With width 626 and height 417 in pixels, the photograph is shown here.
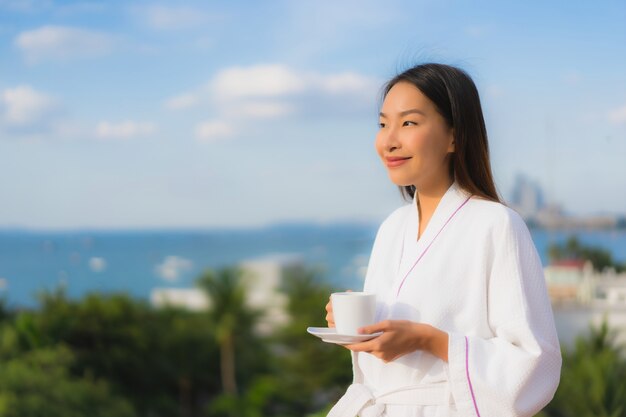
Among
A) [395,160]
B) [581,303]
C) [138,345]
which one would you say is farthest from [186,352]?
[395,160]

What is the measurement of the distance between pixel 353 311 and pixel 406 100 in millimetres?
451

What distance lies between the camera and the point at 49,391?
41.6 feet

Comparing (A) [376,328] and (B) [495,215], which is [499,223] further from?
(A) [376,328]

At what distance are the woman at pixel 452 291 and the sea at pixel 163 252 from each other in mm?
61627

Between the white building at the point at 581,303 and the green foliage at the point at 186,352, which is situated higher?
the green foliage at the point at 186,352

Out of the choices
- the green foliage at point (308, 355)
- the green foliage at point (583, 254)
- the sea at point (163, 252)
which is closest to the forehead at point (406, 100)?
the green foliage at point (308, 355)

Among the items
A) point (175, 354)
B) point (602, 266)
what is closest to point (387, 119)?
point (175, 354)

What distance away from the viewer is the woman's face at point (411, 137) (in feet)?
5.19

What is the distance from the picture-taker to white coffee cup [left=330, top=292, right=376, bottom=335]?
144cm

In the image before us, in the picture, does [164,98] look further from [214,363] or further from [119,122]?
[214,363]

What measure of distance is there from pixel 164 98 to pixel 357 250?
26.8 m

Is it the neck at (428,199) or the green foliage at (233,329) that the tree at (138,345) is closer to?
the green foliage at (233,329)

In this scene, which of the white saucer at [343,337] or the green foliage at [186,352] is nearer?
the white saucer at [343,337]

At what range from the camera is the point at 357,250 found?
78062mm
